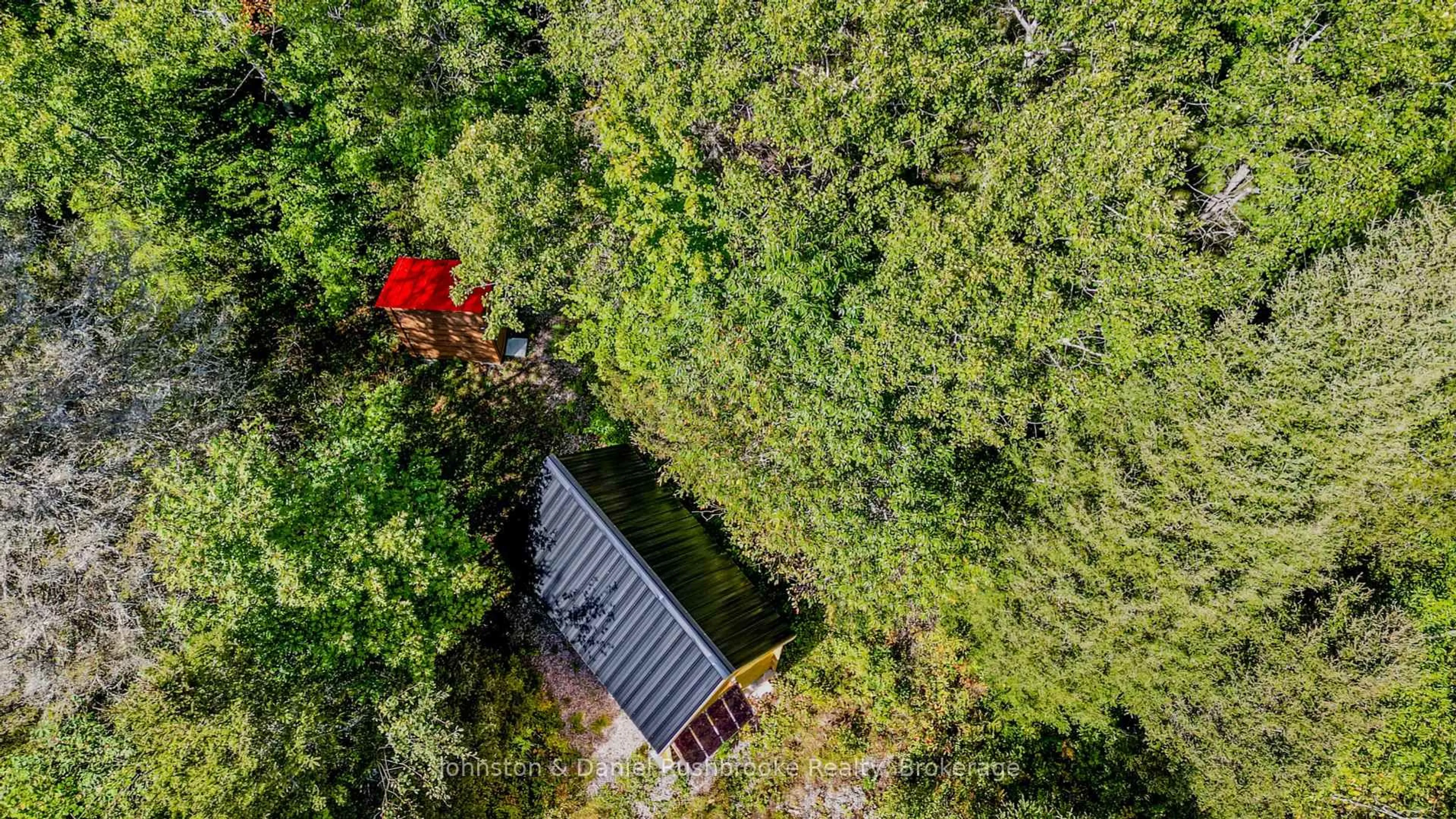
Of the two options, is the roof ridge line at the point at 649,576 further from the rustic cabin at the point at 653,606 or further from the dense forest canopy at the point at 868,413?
the dense forest canopy at the point at 868,413

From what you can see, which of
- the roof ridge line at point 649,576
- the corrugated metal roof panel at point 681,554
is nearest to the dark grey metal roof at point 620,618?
the roof ridge line at point 649,576

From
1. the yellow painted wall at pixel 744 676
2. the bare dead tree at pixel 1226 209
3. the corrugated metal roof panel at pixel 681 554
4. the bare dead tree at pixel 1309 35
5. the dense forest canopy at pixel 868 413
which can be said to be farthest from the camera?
the corrugated metal roof panel at pixel 681 554

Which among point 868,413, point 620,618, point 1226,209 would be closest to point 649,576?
point 620,618

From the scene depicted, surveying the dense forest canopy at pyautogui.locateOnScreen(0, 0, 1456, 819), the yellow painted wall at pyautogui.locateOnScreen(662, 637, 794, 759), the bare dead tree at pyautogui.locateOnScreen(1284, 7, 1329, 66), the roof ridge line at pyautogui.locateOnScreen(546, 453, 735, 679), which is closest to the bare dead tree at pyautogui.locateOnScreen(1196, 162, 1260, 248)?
the dense forest canopy at pyautogui.locateOnScreen(0, 0, 1456, 819)

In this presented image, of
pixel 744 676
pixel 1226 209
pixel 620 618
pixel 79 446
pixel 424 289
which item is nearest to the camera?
pixel 1226 209

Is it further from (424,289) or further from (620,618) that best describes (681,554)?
(424,289)
